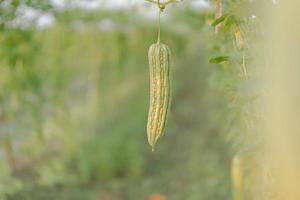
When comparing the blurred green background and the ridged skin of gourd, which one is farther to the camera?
the blurred green background

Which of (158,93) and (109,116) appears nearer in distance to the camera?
(158,93)

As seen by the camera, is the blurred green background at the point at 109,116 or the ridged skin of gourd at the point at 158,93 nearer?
the ridged skin of gourd at the point at 158,93

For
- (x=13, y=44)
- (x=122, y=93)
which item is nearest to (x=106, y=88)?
(x=122, y=93)

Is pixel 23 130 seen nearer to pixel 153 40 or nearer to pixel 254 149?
pixel 153 40
